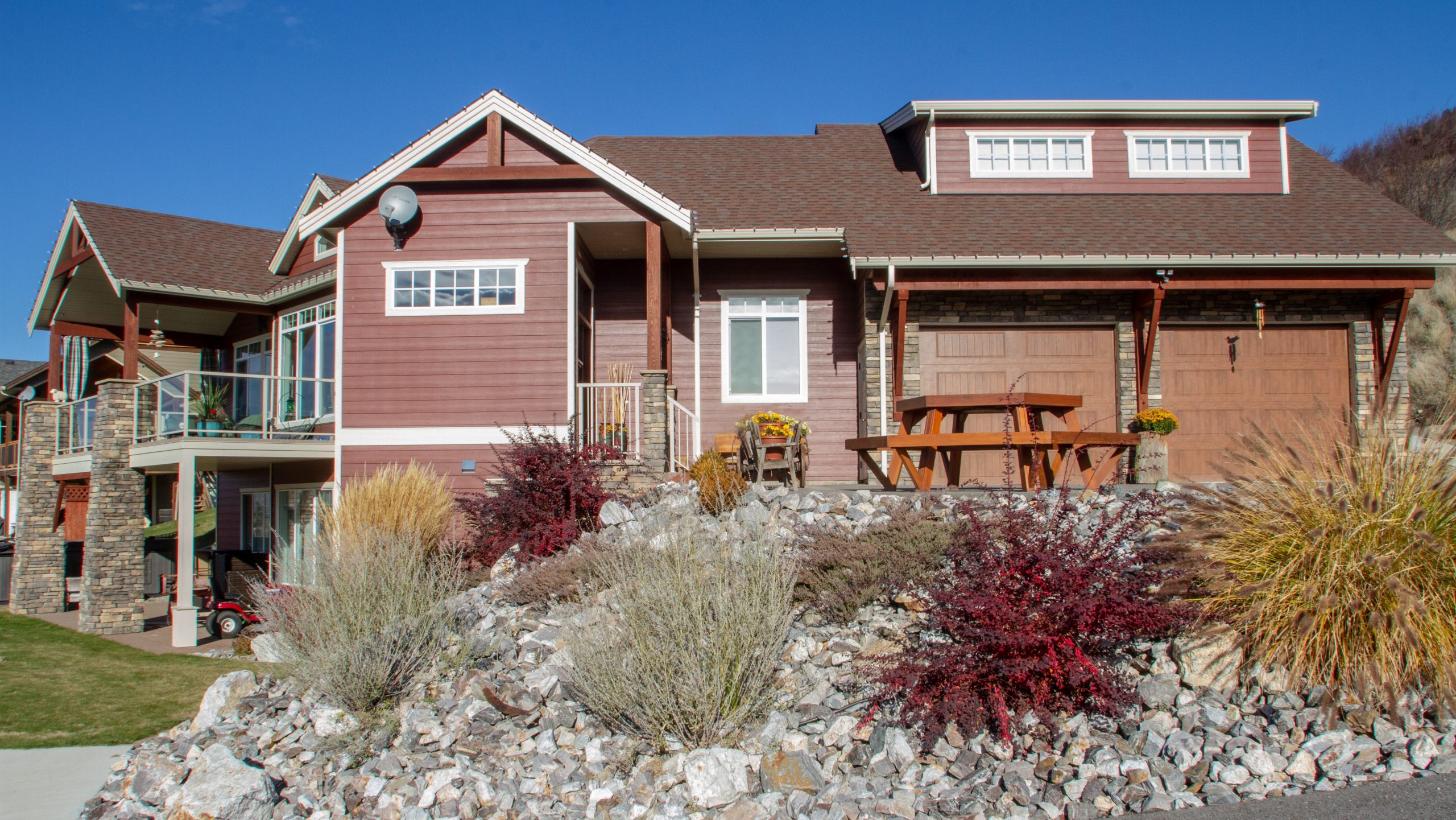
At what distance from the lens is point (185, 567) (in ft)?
38.2

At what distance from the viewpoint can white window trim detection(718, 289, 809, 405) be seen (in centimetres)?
1338

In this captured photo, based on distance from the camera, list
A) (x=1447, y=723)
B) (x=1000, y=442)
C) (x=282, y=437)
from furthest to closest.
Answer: (x=282, y=437) → (x=1000, y=442) → (x=1447, y=723)

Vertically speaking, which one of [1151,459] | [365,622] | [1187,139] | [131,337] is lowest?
[365,622]

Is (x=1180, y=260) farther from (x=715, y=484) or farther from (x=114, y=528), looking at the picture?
(x=114, y=528)

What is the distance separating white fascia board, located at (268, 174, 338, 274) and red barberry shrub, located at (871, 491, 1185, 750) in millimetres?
12230

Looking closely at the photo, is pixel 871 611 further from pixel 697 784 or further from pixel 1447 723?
pixel 1447 723

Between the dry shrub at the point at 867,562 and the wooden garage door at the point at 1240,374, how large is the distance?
697 cm

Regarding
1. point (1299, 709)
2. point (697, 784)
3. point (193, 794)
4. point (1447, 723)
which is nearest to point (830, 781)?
point (697, 784)

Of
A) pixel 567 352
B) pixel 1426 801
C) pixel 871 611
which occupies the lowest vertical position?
pixel 1426 801

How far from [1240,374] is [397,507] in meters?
10.6

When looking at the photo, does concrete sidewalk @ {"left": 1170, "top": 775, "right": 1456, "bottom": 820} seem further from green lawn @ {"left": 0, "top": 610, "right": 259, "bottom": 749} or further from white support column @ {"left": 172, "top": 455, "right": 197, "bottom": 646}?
white support column @ {"left": 172, "top": 455, "right": 197, "bottom": 646}

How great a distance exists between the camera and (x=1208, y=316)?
12922 millimetres

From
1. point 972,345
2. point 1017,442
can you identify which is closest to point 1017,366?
point 972,345

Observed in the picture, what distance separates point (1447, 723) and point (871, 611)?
124 inches
